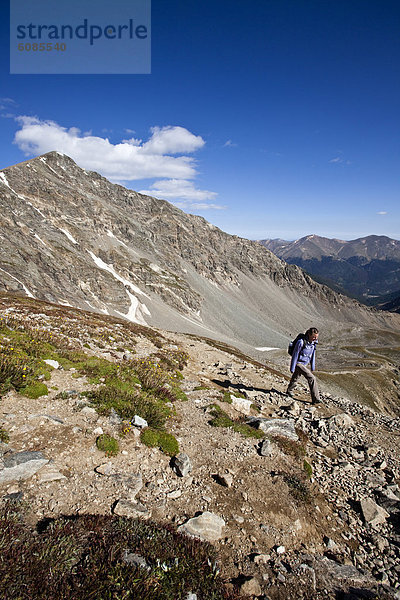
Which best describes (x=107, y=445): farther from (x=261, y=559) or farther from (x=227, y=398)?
(x=227, y=398)

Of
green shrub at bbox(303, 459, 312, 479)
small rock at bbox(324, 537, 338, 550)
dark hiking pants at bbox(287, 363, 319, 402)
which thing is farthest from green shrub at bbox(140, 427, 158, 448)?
dark hiking pants at bbox(287, 363, 319, 402)

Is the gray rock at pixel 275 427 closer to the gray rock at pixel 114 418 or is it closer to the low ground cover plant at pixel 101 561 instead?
the gray rock at pixel 114 418

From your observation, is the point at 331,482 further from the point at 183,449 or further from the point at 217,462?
the point at 183,449

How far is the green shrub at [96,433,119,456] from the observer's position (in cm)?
778

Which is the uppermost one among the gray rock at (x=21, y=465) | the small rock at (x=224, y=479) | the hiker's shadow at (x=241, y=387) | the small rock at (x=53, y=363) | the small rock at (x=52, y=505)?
the small rock at (x=53, y=363)

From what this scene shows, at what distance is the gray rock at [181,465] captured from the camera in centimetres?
761

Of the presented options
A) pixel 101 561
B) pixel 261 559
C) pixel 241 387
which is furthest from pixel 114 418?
pixel 241 387

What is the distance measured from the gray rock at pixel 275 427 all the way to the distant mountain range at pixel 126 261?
78691mm

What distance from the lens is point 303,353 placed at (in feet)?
47.1

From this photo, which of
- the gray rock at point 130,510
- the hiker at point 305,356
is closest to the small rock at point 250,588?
the gray rock at point 130,510

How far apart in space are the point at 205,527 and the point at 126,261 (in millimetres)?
121548

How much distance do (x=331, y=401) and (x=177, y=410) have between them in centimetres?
985

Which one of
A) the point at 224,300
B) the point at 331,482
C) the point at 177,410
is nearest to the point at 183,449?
the point at 177,410

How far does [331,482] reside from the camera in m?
8.54
